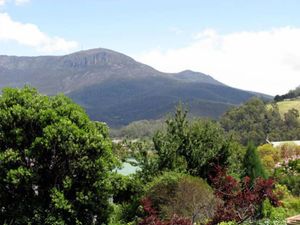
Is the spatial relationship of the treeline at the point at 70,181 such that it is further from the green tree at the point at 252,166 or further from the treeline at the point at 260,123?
the treeline at the point at 260,123

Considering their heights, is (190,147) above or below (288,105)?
above

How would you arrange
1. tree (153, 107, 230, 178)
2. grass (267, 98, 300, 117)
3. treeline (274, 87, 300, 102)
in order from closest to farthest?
tree (153, 107, 230, 178) → grass (267, 98, 300, 117) → treeline (274, 87, 300, 102)

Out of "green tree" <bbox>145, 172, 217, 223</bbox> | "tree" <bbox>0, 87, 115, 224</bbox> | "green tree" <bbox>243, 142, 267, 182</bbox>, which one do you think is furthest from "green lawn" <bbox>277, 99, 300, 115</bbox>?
"tree" <bbox>0, 87, 115, 224</bbox>

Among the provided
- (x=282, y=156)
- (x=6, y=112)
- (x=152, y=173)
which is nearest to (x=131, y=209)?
(x=152, y=173)

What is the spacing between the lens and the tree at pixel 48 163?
13.2m

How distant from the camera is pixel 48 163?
13.9 metres

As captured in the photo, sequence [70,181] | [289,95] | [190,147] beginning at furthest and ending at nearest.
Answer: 1. [289,95]
2. [190,147]
3. [70,181]

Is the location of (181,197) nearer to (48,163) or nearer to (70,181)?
(70,181)

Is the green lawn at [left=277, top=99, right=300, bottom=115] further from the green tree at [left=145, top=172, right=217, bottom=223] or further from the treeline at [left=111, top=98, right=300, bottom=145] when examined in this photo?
the green tree at [left=145, top=172, right=217, bottom=223]

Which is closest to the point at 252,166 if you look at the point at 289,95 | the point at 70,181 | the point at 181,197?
the point at 181,197

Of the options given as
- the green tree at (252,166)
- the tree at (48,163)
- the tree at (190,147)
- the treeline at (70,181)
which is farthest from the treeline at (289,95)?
the tree at (48,163)

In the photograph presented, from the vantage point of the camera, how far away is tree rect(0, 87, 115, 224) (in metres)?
13.2

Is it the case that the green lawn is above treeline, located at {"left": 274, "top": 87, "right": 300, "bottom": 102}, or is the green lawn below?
below

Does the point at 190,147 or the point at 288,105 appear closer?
the point at 190,147
